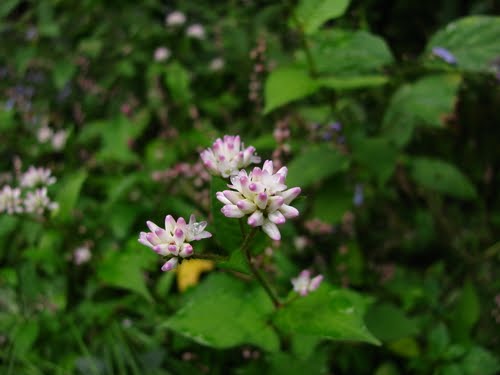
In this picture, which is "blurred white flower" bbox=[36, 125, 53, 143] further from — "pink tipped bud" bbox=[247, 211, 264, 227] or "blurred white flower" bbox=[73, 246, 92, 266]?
"pink tipped bud" bbox=[247, 211, 264, 227]

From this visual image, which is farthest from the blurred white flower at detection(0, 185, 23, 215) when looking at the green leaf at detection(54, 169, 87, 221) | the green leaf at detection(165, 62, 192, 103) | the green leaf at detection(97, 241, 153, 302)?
the green leaf at detection(165, 62, 192, 103)

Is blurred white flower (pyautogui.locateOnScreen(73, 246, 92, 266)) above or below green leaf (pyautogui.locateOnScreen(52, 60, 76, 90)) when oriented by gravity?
below

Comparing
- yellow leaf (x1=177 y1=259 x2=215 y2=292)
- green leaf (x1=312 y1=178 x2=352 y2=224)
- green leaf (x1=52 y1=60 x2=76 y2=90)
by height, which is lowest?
yellow leaf (x1=177 y1=259 x2=215 y2=292)

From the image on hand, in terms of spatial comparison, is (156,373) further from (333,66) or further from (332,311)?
(333,66)

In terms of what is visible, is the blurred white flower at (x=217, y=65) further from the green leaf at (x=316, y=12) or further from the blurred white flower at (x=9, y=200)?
the blurred white flower at (x=9, y=200)

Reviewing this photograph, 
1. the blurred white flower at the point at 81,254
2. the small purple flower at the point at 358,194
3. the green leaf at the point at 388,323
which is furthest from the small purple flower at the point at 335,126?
the blurred white flower at the point at 81,254

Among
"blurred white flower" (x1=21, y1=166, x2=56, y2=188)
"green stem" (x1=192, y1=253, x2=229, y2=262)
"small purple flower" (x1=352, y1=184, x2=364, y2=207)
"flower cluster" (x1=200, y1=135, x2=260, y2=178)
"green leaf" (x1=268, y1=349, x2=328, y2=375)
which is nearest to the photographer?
"green stem" (x1=192, y1=253, x2=229, y2=262)

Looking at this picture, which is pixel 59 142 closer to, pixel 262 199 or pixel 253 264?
pixel 253 264
